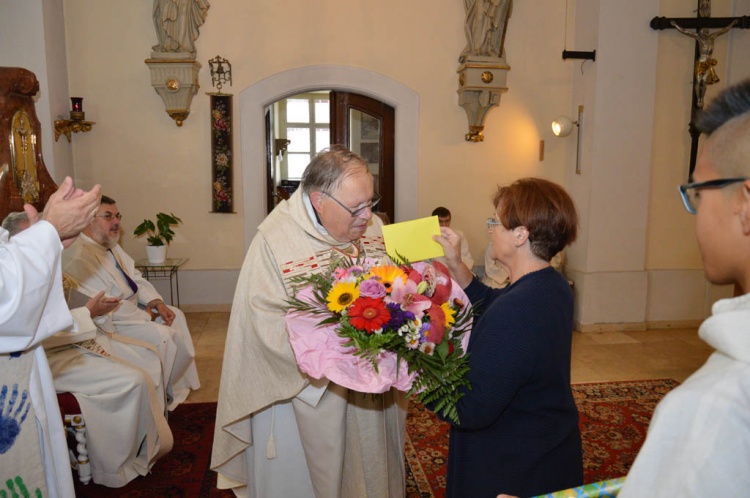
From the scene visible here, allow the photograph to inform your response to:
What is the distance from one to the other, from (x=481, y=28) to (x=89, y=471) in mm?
6151

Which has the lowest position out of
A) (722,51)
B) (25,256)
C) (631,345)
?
(631,345)

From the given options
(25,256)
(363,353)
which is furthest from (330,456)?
(25,256)

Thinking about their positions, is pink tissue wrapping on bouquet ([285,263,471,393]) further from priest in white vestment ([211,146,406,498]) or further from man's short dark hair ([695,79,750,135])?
Answer: man's short dark hair ([695,79,750,135])

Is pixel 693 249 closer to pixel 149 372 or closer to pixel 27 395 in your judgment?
pixel 149 372

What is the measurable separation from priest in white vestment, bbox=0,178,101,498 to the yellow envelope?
1.02 meters

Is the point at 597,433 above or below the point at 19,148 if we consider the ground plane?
below

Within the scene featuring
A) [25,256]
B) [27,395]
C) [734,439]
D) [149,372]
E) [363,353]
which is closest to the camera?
[734,439]

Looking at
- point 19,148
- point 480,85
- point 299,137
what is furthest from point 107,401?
point 299,137

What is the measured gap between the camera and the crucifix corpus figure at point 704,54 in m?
6.30

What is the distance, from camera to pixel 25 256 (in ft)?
5.89

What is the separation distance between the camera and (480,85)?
6906 mm

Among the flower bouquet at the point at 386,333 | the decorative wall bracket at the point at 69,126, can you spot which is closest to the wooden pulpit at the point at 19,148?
the decorative wall bracket at the point at 69,126

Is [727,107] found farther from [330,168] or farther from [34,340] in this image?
[34,340]

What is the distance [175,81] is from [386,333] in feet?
19.6
